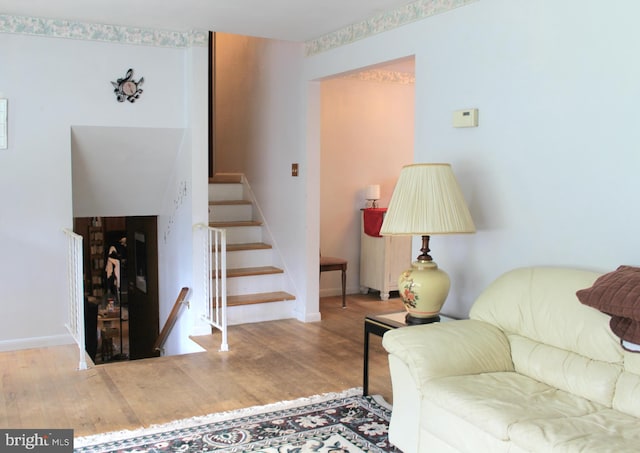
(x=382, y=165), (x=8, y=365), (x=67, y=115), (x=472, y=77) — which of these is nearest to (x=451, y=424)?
(x=472, y=77)

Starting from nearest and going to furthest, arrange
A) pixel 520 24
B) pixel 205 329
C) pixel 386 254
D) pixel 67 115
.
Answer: pixel 520 24
pixel 67 115
pixel 205 329
pixel 386 254

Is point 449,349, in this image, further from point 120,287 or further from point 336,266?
point 120,287

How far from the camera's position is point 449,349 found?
8.75ft

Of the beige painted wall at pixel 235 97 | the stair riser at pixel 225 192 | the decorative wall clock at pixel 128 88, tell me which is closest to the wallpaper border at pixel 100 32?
the decorative wall clock at pixel 128 88

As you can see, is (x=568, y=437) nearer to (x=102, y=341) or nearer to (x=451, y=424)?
(x=451, y=424)

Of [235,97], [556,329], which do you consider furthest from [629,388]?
[235,97]

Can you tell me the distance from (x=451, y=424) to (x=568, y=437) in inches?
19.5

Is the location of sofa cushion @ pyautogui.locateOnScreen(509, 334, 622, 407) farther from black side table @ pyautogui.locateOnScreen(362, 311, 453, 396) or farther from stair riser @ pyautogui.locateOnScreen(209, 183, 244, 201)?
stair riser @ pyautogui.locateOnScreen(209, 183, 244, 201)

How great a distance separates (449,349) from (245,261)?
10.9 ft

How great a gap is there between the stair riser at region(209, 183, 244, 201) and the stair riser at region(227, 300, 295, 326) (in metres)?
1.44

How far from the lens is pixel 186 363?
13.6ft

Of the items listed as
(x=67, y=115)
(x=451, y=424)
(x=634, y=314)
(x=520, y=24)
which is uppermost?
(x=520, y=24)

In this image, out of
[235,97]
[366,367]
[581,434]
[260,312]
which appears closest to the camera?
[581,434]

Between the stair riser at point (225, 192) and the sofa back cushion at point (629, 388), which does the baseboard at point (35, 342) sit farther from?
the sofa back cushion at point (629, 388)
